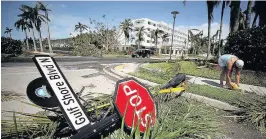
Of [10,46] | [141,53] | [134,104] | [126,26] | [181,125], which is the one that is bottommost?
[181,125]

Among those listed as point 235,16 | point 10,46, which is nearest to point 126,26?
point 10,46

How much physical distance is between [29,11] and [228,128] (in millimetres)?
55464

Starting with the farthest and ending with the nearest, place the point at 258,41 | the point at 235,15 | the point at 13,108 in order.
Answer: the point at 235,15 → the point at 258,41 → the point at 13,108

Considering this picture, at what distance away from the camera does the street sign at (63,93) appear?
198cm

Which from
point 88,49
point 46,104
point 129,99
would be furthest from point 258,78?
point 88,49

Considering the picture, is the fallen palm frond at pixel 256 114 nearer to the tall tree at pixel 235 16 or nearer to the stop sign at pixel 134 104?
the stop sign at pixel 134 104

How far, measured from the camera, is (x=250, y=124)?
362 centimetres

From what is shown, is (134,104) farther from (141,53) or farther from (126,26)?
(126,26)

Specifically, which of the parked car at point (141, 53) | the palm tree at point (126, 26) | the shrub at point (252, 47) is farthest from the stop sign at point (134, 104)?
the palm tree at point (126, 26)

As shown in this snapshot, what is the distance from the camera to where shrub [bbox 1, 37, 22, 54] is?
25.4 meters

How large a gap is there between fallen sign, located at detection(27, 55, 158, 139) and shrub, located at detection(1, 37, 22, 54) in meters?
28.6

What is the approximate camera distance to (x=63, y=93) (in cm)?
208

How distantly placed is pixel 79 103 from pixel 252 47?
1066cm

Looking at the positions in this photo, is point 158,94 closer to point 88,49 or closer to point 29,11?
point 88,49
